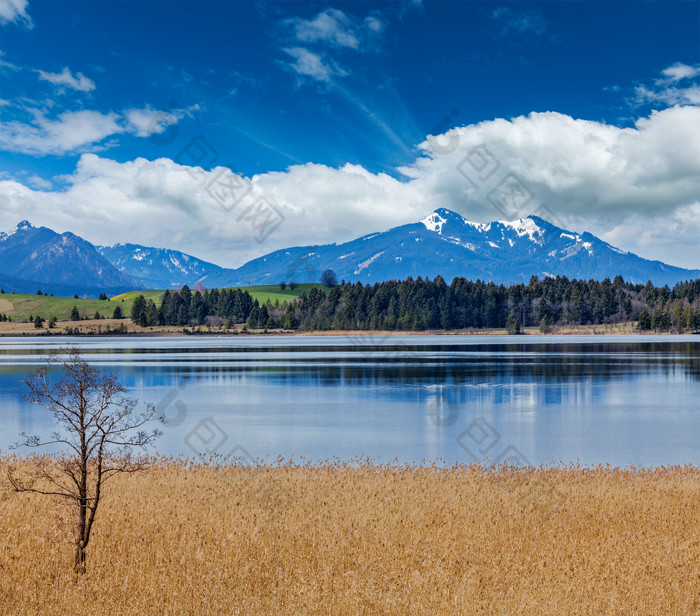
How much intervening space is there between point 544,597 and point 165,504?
11.7 m

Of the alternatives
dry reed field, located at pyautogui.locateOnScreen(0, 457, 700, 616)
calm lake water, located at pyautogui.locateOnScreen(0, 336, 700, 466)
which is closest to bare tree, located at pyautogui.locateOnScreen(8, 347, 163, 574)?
dry reed field, located at pyautogui.locateOnScreen(0, 457, 700, 616)

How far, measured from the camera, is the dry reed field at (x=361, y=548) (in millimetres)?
11750

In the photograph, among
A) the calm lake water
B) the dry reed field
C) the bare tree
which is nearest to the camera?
the dry reed field

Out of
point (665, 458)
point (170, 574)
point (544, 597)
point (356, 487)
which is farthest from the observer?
point (665, 458)

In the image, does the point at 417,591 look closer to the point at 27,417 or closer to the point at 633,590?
the point at 633,590

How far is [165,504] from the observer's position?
19125mm

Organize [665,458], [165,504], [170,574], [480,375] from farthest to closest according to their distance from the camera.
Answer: [480,375] < [665,458] < [165,504] < [170,574]

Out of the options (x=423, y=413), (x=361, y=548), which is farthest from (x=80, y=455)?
(x=423, y=413)

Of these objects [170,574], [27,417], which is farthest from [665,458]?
[27,417]

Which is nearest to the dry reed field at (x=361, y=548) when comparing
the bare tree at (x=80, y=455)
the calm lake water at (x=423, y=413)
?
the bare tree at (x=80, y=455)

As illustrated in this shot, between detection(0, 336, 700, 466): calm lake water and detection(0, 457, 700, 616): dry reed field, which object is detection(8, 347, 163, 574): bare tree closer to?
detection(0, 457, 700, 616): dry reed field

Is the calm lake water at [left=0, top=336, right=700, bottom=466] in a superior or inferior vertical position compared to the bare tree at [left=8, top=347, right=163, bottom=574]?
inferior

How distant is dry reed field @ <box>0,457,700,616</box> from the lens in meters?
11.8

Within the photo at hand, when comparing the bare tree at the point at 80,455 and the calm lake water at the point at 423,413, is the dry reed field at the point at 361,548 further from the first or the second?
the calm lake water at the point at 423,413
